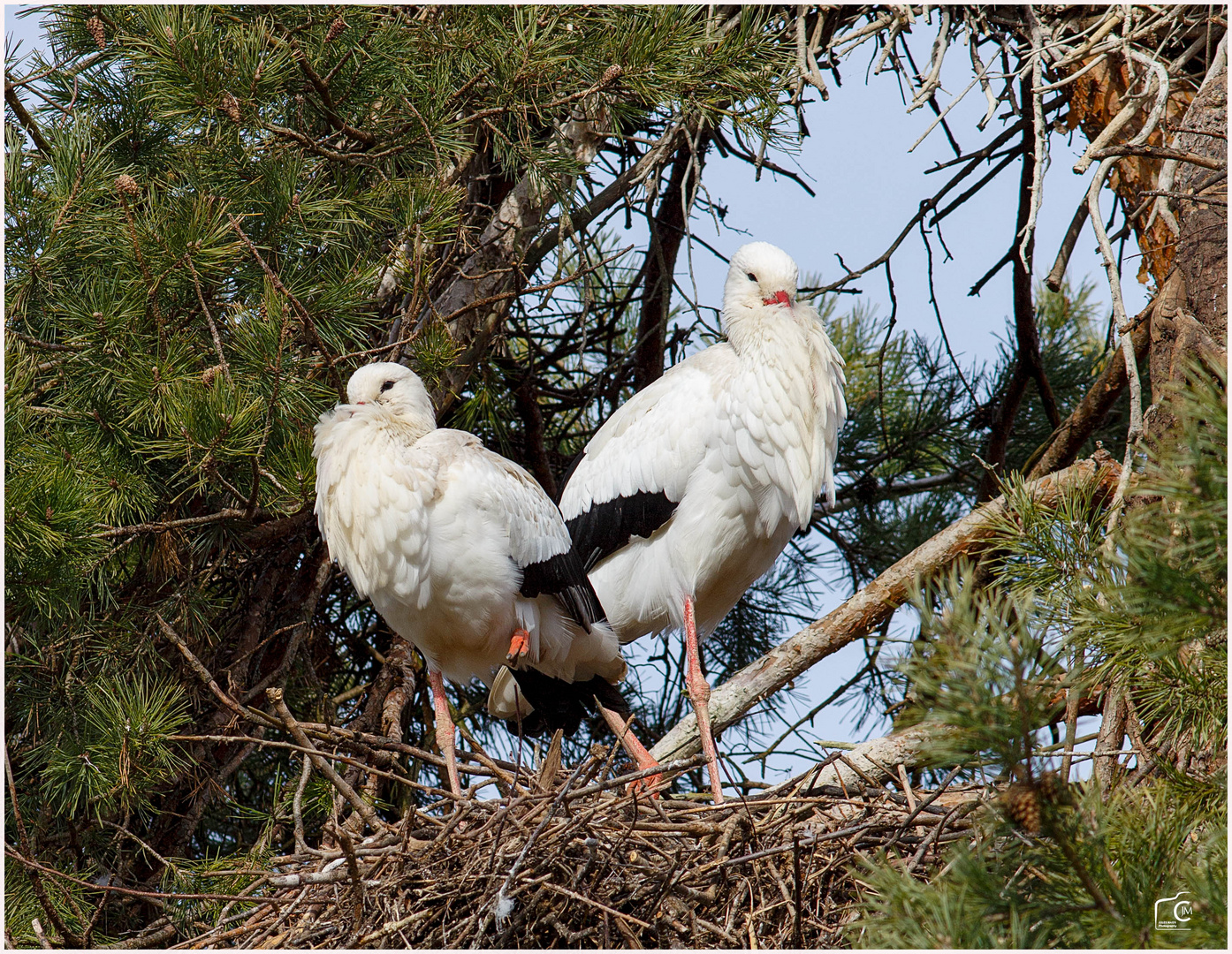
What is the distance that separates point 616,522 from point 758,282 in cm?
91

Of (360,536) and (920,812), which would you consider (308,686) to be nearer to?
(360,536)

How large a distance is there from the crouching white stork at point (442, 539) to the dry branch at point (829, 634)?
31 cm

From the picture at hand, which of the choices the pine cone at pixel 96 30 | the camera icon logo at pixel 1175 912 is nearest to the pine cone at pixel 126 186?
the pine cone at pixel 96 30

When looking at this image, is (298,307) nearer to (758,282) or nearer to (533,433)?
(758,282)

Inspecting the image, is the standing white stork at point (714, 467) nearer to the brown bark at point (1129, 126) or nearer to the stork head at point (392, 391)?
the stork head at point (392, 391)

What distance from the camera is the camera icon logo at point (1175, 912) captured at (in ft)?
4.64

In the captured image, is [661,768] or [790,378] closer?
[661,768]

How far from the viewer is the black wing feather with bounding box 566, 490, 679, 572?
372 centimetres

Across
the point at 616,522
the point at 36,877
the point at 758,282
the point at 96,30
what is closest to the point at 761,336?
the point at 758,282

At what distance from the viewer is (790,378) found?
11.9 feet

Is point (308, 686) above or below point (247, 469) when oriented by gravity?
below

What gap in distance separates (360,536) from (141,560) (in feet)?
2.24

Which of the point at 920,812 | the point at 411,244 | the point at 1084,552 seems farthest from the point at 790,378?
the point at 1084,552

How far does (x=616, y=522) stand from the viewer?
12.5 ft
